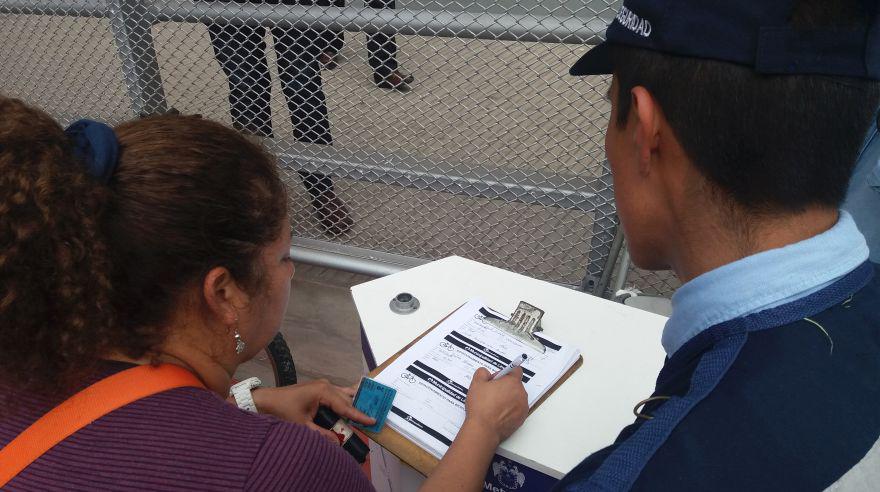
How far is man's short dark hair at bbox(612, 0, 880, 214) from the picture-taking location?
69 cm

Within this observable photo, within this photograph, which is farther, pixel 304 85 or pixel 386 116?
pixel 386 116

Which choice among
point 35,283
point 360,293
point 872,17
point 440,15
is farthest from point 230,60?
point 872,17

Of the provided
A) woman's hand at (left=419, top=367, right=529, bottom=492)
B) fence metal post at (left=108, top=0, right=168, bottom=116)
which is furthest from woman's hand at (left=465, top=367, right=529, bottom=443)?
fence metal post at (left=108, top=0, right=168, bottom=116)

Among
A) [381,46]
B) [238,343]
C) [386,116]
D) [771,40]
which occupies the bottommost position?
[386,116]

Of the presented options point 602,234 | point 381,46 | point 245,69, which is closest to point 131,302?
point 602,234

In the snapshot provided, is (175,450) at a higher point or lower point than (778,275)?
lower

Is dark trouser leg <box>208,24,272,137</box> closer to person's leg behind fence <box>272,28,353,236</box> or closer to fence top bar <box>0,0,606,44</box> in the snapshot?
person's leg behind fence <box>272,28,353,236</box>

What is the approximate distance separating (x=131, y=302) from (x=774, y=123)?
3.08ft

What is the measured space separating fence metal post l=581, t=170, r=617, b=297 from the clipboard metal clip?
0.68m

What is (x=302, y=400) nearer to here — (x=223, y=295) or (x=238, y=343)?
(x=238, y=343)

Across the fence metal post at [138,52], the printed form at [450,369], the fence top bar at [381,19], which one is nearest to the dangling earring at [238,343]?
the printed form at [450,369]

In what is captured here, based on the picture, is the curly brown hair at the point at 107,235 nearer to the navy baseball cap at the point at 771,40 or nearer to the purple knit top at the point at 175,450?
the purple knit top at the point at 175,450

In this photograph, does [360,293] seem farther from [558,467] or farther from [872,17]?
[872,17]

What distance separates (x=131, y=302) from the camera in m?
0.90
